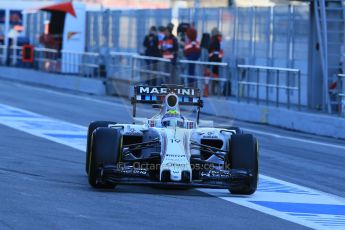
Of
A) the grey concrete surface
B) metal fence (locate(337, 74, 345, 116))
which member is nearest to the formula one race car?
metal fence (locate(337, 74, 345, 116))

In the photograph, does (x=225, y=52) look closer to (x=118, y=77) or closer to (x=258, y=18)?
(x=258, y=18)

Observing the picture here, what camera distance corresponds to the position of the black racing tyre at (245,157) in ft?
41.2

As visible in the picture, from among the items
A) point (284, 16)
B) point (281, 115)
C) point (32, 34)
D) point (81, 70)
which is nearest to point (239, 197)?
point (281, 115)

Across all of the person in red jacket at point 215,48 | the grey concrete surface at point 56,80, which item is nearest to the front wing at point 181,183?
the person in red jacket at point 215,48

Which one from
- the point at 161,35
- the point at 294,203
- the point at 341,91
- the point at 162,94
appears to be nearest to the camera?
the point at 294,203

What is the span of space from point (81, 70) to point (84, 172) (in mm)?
24674

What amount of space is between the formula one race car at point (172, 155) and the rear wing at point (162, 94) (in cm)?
31

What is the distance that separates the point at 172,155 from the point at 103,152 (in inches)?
30.9

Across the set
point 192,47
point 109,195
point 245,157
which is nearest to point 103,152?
point 109,195

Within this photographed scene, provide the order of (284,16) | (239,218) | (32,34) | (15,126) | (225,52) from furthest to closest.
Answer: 1. (32,34)
2. (225,52)
3. (284,16)
4. (15,126)
5. (239,218)

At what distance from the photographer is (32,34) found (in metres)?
49.1

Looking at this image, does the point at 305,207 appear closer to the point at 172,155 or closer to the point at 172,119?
the point at 172,155

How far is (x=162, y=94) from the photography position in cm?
1375

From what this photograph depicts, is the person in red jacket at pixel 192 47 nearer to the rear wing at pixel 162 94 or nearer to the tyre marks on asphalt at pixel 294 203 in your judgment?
the tyre marks on asphalt at pixel 294 203
